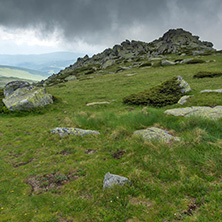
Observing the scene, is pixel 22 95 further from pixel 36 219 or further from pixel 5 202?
pixel 36 219

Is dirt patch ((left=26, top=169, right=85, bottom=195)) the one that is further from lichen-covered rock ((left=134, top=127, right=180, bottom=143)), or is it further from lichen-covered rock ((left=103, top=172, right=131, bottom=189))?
lichen-covered rock ((left=134, top=127, right=180, bottom=143))

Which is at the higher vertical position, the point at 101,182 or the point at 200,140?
the point at 200,140

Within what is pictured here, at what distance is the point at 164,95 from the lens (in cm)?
1886

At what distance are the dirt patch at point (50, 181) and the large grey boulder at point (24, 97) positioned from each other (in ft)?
49.3

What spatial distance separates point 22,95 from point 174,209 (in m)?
23.5

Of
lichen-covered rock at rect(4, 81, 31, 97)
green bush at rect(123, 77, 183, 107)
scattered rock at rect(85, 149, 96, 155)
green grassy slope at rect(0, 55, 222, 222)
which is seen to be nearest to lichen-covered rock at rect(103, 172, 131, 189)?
green grassy slope at rect(0, 55, 222, 222)

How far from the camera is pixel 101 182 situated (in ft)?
20.5

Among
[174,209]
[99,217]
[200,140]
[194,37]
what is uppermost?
[194,37]

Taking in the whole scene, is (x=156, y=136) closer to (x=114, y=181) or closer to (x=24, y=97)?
(x=114, y=181)

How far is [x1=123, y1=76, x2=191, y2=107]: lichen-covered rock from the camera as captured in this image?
705 inches

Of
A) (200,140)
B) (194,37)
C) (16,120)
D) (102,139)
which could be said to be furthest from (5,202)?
(194,37)

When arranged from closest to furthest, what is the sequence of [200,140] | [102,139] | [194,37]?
[200,140] < [102,139] < [194,37]

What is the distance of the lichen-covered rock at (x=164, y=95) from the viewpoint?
1791 cm

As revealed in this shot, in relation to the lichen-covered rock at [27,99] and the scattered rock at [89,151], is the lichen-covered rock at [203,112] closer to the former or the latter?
the scattered rock at [89,151]
